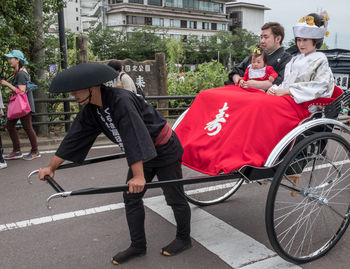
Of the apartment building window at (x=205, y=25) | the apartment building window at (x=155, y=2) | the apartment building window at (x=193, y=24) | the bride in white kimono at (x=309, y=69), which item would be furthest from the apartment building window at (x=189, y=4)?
the bride in white kimono at (x=309, y=69)

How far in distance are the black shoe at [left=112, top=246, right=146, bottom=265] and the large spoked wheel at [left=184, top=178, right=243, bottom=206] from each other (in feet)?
3.38

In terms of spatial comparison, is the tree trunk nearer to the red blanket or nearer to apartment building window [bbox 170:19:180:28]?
the red blanket

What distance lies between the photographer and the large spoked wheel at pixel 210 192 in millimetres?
3938

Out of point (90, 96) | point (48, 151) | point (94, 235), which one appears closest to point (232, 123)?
point (90, 96)

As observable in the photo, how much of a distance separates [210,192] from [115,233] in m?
1.31

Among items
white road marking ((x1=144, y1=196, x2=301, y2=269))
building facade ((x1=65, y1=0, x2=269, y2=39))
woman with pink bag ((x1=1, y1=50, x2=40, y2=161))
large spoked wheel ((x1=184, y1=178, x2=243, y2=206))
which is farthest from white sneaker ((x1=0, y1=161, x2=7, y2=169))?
building facade ((x1=65, y1=0, x2=269, y2=39))

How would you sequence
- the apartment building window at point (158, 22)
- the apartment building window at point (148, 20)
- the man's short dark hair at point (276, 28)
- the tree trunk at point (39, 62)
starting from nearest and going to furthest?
the man's short dark hair at point (276, 28), the tree trunk at point (39, 62), the apartment building window at point (148, 20), the apartment building window at point (158, 22)

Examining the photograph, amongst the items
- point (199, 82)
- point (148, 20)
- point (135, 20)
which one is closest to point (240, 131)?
point (199, 82)

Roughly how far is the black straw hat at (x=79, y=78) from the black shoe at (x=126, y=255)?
1429 mm

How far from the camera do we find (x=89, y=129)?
267 centimetres

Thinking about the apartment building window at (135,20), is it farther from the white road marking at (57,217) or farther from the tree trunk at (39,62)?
the white road marking at (57,217)

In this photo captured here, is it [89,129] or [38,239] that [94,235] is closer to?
[38,239]

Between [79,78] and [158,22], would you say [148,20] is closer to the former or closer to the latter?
[158,22]

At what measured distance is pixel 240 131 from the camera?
280 centimetres
